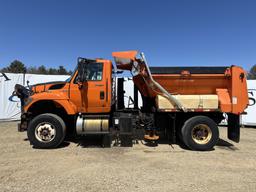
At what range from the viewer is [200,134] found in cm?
704

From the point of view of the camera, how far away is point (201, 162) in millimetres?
5688

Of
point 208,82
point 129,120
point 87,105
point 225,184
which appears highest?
point 208,82

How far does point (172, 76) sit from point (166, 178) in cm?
356

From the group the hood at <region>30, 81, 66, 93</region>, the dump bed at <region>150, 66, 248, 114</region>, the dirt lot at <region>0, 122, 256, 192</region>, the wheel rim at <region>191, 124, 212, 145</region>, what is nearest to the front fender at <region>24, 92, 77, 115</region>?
the hood at <region>30, 81, 66, 93</region>

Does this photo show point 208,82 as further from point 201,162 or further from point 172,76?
point 201,162

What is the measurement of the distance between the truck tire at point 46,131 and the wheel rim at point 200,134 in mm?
4213

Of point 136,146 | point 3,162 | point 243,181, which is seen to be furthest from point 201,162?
point 3,162

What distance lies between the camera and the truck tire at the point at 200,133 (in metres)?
6.88

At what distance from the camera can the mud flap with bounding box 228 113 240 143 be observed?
22.9 ft

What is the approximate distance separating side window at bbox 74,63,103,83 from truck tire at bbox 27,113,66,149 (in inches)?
59.7

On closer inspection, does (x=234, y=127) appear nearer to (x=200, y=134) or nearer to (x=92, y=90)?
(x=200, y=134)

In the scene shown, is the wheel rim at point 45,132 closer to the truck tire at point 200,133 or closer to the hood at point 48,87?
the hood at point 48,87

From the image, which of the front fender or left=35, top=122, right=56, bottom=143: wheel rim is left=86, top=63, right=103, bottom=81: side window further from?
left=35, top=122, right=56, bottom=143: wheel rim

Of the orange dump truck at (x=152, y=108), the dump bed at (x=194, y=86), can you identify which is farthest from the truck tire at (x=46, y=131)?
→ the dump bed at (x=194, y=86)
